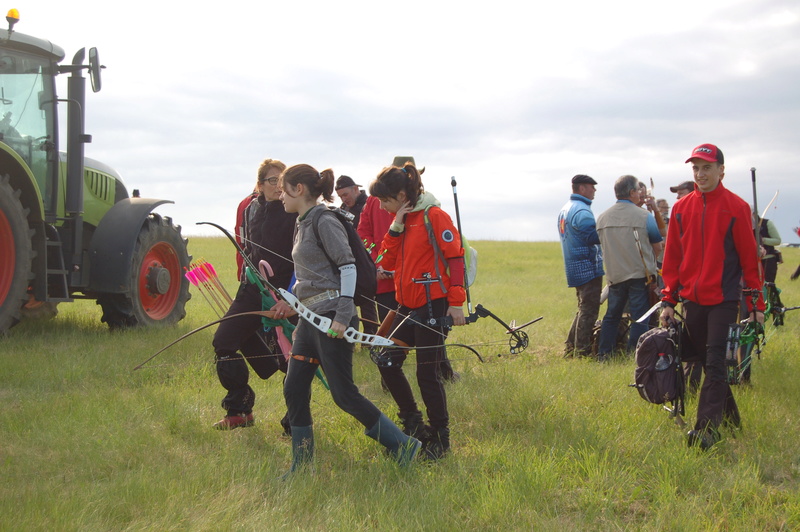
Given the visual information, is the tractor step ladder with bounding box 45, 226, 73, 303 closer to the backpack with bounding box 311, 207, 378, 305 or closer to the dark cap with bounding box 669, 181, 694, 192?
the backpack with bounding box 311, 207, 378, 305

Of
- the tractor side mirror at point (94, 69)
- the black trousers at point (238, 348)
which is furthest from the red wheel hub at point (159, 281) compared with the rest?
the black trousers at point (238, 348)

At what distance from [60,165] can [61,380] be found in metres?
3.18

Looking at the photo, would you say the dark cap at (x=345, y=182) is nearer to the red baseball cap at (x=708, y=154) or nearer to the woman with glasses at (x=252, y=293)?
the woman with glasses at (x=252, y=293)

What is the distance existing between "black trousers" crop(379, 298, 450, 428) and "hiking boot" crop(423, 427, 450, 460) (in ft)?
0.12

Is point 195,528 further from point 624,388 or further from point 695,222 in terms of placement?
point 624,388

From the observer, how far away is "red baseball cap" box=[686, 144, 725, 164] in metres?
4.85

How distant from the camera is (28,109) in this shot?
8430 mm

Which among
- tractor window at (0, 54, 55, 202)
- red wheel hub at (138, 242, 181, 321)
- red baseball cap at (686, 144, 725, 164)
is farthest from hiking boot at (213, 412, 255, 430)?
red wheel hub at (138, 242, 181, 321)

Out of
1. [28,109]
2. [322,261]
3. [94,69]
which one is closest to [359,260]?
[322,261]

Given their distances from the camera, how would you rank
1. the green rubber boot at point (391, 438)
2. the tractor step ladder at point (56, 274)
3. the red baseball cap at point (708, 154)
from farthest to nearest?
1. the tractor step ladder at point (56, 274)
2. the red baseball cap at point (708, 154)
3. the green rubber boot at point (391, 438)

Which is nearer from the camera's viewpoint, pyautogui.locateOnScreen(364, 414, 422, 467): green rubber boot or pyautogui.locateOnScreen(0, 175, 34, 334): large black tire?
pyautogui.locateOnScreen(364, 414, 422, 467): green rubber boot

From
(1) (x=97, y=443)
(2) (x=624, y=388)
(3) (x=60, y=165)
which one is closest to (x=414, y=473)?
(1) (x=97, y=443)

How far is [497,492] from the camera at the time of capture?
13.0ft

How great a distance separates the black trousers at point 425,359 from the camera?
482 cm
